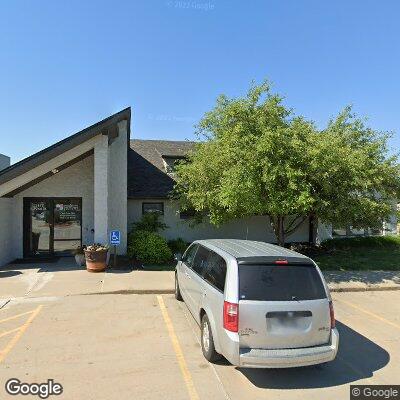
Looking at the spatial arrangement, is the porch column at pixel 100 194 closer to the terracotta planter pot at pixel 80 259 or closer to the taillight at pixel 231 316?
the terracotta planter pot at pixel 80 259

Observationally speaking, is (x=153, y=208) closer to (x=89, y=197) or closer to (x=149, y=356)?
(x=89, y=197)

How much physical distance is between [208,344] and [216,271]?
3.62 feet

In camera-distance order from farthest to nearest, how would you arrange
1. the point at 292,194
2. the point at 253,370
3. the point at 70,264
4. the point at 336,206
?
the point at 70,264
the point at 336,206
the point at 292,194
the point at 253,370

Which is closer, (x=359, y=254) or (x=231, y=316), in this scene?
(x=231, y=316)

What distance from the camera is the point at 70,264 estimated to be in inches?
514

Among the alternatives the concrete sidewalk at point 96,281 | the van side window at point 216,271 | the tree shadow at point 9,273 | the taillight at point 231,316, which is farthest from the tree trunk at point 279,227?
the taillight at point 231,316

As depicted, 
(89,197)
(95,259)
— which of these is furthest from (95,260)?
(89,197)

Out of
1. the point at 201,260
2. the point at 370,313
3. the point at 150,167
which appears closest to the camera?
the point at 201,260

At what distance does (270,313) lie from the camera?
4.80 m

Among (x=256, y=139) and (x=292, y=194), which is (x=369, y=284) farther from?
(x=256, y=139)

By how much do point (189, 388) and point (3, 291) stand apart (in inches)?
269

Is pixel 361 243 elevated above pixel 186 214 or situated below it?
below

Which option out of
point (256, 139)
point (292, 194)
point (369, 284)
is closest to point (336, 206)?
point (292, 194)

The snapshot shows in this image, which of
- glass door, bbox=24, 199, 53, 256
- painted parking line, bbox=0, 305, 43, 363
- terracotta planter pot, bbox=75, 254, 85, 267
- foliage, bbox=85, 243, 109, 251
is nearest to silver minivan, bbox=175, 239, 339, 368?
painted parking line, bbox=0, 305, 43, 363
